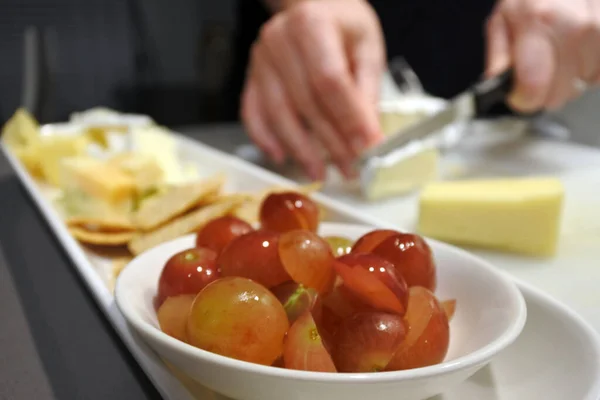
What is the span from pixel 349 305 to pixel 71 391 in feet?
0.62

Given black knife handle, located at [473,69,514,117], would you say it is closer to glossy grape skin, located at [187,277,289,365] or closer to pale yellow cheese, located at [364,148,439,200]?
pale yellow cheese, located at [364,148,439,200]

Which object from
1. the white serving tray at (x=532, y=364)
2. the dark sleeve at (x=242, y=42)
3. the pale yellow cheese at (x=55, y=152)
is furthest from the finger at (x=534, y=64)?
the dark sleeve at (x=242, y=42)

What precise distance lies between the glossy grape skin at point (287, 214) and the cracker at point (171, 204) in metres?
0.18

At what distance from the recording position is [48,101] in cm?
157

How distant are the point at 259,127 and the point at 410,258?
746 mm

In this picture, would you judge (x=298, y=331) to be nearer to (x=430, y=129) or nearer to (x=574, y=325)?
(x=574, y=325)

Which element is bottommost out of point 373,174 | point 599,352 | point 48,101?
point 48,101

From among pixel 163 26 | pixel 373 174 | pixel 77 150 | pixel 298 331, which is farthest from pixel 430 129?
pixel 163 26

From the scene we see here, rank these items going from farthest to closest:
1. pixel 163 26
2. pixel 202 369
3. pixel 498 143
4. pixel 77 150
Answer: pixel 163 26
pixel 498 143
pixel 77 150
pixel 202 369

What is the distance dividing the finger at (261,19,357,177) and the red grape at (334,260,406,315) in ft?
2.13

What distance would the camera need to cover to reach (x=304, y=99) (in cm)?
105

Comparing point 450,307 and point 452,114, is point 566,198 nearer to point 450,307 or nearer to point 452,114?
point 452,114

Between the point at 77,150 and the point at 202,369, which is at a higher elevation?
the point at 202,369

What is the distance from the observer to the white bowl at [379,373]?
31 cm
